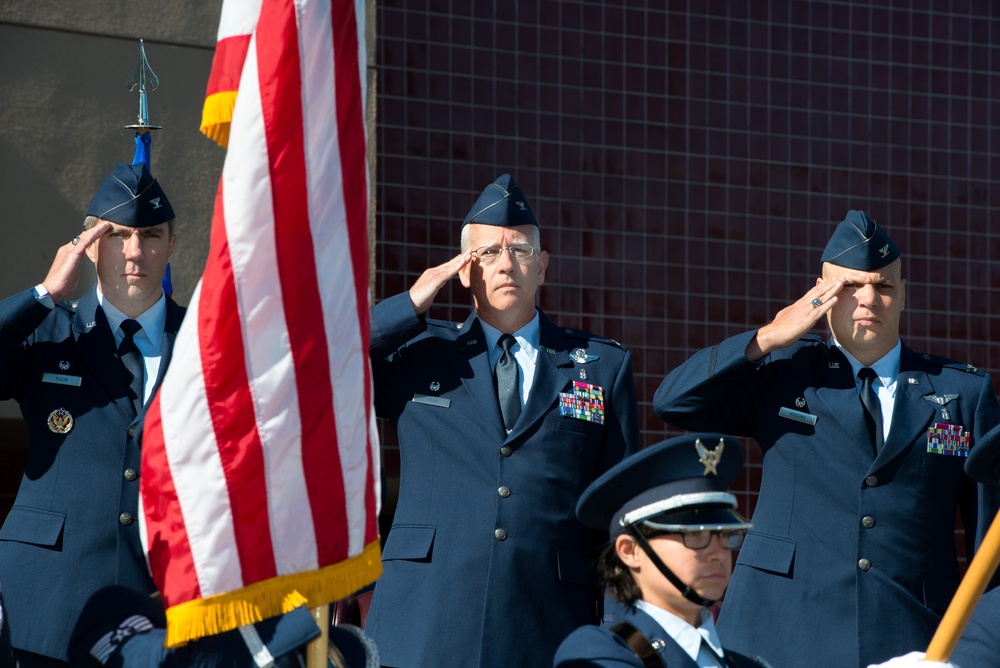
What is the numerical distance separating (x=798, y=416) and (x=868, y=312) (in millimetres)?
373

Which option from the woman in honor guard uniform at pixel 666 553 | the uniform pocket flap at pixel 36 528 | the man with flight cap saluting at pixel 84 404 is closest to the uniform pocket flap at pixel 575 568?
the woman in honor guard uniform at pixel 666 553

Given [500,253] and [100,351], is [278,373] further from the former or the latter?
[500,253]

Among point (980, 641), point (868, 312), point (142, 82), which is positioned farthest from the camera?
point (142, 82)

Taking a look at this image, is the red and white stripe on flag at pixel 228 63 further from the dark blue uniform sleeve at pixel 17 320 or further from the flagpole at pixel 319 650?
the flagpole at pixel 319 650

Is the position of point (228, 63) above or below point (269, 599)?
above

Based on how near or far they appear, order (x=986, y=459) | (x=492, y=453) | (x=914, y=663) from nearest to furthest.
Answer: (x=914, y=663), (x=986, y=459), (x=492, y=453)

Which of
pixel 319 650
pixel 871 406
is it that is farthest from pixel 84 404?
pixel 871 406

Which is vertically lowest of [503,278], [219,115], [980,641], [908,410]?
[980,641]

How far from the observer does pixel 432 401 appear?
476 cm

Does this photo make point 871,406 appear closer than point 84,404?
No

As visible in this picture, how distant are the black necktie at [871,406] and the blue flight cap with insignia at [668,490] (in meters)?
1.17

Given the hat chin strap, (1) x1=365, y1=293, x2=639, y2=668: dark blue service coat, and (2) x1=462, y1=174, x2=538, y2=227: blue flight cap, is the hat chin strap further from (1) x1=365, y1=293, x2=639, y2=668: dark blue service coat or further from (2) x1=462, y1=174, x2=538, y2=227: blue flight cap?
(2) x1=462, y1=174, x2=538, y2=227: blue flight cap

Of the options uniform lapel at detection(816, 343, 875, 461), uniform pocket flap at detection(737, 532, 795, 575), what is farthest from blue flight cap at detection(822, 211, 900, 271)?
uniform pocket flap at detection(737, 532, 795, 575)

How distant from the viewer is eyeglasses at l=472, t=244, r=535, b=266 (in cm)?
486
